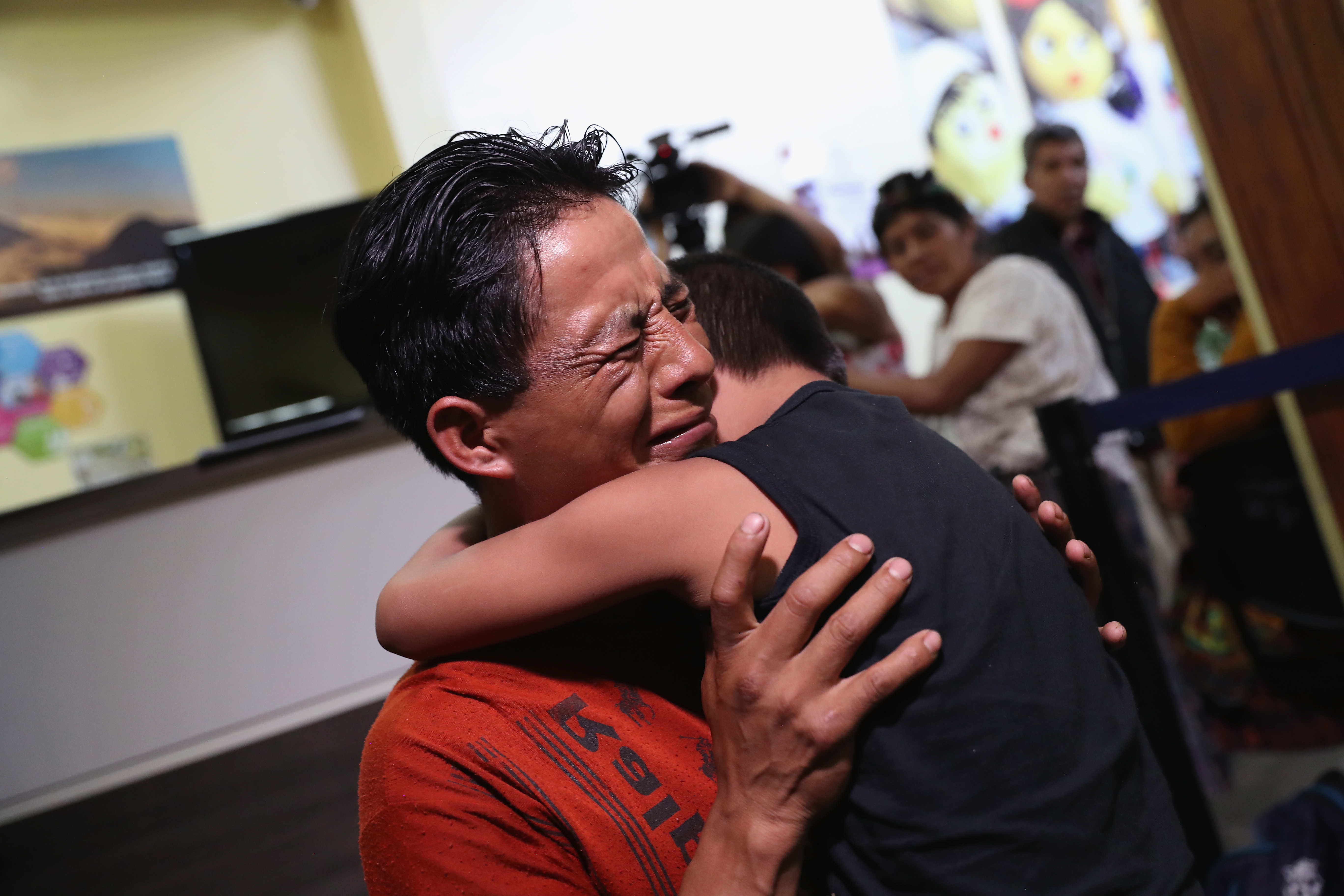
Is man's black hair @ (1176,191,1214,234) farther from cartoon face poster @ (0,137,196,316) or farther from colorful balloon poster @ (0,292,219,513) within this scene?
cartoon face poster @ (0,137,196,316)

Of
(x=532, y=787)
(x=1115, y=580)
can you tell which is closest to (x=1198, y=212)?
(x=1115, y=580)

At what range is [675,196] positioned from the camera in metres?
2.15

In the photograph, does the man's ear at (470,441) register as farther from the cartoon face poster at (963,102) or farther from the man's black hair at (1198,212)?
the cartoon face poster at (963,102)

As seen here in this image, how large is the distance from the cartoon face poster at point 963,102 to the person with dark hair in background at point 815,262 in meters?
1.35

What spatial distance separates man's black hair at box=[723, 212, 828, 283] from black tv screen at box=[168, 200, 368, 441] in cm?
88

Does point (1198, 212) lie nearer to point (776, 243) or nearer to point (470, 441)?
point (776, 243)

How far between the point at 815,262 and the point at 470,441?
5.38ft

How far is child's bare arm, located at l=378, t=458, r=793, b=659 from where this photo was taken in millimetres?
812

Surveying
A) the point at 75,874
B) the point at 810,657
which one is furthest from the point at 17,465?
the point at 810,657

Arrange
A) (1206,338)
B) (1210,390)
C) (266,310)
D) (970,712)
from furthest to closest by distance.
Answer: (1206,338) → (266,310) → (1210,390) → (970,712)

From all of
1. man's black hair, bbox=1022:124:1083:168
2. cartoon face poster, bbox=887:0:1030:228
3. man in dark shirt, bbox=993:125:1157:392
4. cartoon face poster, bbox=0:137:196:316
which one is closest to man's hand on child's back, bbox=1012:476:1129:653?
man in dark shirt, bbox=993:125:1157:392

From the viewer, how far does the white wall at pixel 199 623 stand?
4.78 feet

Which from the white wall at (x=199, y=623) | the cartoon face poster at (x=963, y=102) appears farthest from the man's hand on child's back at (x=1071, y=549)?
the cartoon face poster at (x=963, y=102)

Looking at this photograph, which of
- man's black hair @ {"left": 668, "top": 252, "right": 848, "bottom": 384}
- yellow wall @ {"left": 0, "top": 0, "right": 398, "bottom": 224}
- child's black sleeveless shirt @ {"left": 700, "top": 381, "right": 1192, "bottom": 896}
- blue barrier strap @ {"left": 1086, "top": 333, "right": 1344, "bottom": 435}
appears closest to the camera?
child's black sleeveless shirt @ {"left": 700, "top": 381, "right": 1192, "bottom": 896}
